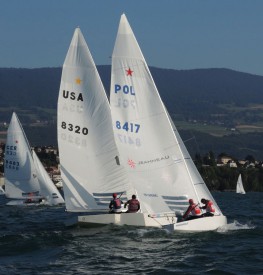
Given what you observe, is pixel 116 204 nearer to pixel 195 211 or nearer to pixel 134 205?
pixel 134 205

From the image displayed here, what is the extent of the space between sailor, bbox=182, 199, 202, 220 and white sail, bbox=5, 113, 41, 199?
23.6 m

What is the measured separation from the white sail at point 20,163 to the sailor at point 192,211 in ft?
77.3

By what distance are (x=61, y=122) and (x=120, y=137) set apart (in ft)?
11.4

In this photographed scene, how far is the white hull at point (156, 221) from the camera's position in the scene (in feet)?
85.3

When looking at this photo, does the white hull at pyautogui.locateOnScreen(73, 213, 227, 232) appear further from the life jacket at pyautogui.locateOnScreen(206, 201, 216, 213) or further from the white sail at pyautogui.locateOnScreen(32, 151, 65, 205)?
the white sail at pyautogui.locateOnScreen(32, 151, 65, 205)

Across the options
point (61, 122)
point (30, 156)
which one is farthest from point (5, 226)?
point (30, 156)

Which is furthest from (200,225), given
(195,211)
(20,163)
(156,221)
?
(20,163)

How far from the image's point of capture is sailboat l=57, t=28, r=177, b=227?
3036 cm

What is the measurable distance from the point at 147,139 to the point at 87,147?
12.1 feet

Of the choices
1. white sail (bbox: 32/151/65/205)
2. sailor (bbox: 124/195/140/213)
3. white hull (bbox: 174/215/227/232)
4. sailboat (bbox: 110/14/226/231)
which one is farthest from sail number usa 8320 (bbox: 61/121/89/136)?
white sail (bbox: 32/151/65/205)

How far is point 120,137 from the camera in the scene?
28.1 metres

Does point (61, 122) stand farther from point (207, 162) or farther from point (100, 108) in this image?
point (207, 162)

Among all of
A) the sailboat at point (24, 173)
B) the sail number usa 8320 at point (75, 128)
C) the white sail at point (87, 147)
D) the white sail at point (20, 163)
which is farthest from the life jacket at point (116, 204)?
the white sail at point (20, 163)

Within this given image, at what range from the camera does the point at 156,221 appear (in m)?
27.8
